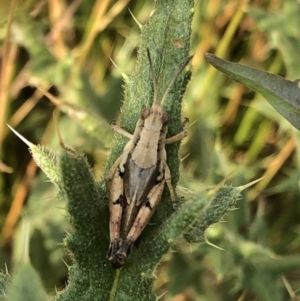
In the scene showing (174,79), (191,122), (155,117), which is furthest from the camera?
(191,122)

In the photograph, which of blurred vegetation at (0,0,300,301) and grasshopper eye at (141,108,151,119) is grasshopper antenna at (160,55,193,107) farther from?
blurred vegetation at (0,0,300,301)

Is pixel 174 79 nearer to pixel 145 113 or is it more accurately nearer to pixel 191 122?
pixel 145 113

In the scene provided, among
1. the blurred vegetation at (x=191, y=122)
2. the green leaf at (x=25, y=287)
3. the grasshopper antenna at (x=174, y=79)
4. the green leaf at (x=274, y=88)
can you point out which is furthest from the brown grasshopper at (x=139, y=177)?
the blurred vegetation at (x=191, y=122)

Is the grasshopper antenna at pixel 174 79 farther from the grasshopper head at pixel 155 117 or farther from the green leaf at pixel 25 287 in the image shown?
the green leaf at pixel 25 287

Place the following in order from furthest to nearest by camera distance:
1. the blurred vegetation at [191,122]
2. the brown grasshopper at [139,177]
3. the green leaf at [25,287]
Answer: the blurred vegetation at [191,122] < the brown grasshopper at [139,177] < the green leaf at [25,287]

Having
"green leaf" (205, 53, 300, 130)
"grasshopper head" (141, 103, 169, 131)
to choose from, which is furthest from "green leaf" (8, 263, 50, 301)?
"green leaf" (205, 53, 300, 130)

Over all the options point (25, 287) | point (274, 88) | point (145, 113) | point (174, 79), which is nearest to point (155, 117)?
point (145, 113)
